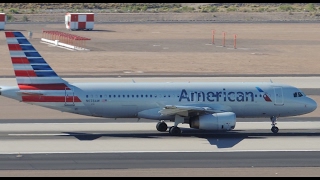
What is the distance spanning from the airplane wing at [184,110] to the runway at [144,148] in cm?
135

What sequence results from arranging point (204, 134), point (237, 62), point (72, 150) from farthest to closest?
point (237, 62)
point (204, 134)
point (72, 150)

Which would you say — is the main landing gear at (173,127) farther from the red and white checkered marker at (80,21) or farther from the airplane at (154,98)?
the red and white checkered marker at (80,21)

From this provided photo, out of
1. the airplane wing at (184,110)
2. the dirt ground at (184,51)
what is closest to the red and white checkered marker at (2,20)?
the dirt ground at (184,51)

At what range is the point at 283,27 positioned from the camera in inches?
4712

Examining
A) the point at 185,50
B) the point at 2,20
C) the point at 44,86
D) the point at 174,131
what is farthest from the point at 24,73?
the point at 2,20

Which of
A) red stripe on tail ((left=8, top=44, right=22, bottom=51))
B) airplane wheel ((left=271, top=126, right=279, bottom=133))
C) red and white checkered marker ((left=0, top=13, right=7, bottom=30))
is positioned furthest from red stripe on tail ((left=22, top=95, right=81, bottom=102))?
red and white checkered marker ((left=0, top=13, right=7, bottom=30))

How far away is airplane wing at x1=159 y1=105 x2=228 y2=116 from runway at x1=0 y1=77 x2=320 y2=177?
1.35 m

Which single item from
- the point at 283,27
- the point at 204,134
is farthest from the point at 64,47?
the point at 204,134

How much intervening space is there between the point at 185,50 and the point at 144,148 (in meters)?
53.4

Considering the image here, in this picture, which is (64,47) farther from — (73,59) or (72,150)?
(72,150)

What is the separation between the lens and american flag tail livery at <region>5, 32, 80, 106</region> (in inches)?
1544

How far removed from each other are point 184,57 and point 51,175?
54.0 m

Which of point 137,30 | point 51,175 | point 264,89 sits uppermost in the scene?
point 137,30

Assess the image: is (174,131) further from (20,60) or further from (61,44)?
(61,44)
